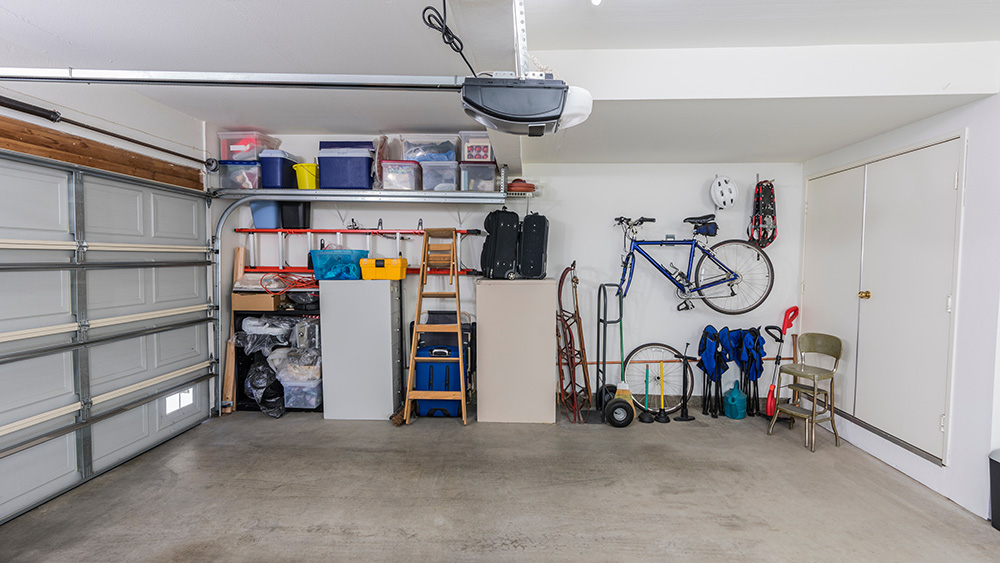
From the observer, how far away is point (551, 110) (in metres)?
1.41

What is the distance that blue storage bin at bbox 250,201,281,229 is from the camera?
3.94 m

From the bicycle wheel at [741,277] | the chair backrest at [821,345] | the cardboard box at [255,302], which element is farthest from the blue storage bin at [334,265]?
the chair backrest at [821,345]

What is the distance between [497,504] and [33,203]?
3212 millimetres

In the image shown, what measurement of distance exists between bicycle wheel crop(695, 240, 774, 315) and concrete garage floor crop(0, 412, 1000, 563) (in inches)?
52.3

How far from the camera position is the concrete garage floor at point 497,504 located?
210cm

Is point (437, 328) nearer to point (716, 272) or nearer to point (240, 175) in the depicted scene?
point (240, 175)

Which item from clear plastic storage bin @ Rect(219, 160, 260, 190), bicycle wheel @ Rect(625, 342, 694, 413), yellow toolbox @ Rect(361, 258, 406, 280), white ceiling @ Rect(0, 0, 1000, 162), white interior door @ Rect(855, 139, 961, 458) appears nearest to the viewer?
white ceiling @ Rect(0, 0, 1000, 162)

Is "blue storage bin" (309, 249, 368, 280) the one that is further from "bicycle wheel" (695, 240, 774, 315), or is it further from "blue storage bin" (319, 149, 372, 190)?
"bicycle wheel" (695, 240, 774, 315)

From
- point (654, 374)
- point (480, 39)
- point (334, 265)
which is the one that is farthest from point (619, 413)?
point (480, 39)

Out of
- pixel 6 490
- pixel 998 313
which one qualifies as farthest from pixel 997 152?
pixel 6 490

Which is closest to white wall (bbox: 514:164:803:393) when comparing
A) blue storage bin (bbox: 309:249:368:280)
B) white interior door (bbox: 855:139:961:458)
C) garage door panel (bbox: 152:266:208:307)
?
white interior door (bbox: 855:139:961:458)

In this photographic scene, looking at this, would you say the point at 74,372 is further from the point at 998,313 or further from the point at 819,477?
the point at 998,313

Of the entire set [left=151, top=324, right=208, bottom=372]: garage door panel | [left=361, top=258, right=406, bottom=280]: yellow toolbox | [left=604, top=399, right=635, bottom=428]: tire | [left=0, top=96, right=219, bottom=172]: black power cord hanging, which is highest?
[left=0, top=96, right=219, bottom=172]: black power cord hanging

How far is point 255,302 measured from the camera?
377cm
